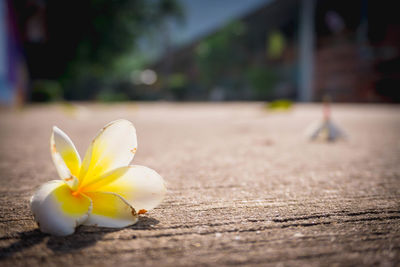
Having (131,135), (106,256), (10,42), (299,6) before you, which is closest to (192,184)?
(131,135)

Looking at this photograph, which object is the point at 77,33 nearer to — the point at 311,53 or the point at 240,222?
the point at 311,53

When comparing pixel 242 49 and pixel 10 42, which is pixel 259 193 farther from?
pixel 242 49

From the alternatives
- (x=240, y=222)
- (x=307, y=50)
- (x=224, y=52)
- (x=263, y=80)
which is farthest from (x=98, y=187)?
(x=224, y=52)

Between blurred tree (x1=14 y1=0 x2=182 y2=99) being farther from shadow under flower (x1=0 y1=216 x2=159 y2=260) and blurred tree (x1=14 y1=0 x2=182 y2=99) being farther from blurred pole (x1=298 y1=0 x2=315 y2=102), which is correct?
shadow under flower (x1=0 y1=216 x2=159 y2=260)

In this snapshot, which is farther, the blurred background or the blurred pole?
the blurred pole

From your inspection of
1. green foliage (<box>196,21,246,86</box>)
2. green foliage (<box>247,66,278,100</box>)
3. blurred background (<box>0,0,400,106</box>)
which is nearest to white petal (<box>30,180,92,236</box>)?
blurred background (<box>0,0,400,106</box>)
